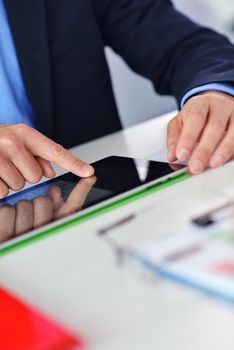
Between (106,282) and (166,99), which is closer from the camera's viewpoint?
(106,282)

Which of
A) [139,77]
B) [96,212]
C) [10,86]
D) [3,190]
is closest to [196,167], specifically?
[96,212]

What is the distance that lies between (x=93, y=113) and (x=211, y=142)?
64 centimetres

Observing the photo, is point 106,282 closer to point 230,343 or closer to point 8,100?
point 230,343

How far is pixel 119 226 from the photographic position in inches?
20.7

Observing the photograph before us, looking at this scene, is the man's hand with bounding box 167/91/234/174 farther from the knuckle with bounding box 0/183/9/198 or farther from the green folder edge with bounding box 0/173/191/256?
the knuckle with bounding box 0/183/9/198

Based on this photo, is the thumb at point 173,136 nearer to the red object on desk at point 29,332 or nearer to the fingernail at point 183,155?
the fingernail at point 183,155

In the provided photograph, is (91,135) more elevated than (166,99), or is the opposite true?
(91,135)

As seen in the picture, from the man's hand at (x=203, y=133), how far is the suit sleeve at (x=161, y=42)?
234 mm

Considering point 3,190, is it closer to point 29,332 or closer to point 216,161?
point 216,161

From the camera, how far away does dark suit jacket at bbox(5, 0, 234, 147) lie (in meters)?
1.19

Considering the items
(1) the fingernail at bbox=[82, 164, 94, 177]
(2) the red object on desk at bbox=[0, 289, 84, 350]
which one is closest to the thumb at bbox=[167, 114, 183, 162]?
(1) the fingernail at bbox=[82, 164, 94, 177]

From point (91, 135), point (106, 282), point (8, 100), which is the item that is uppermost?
point (106, 282)

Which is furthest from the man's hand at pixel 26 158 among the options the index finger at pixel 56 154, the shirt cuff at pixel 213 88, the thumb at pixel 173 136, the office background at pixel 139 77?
the office background at pixel 139 77

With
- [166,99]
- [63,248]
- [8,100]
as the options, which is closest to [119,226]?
[63,248]
